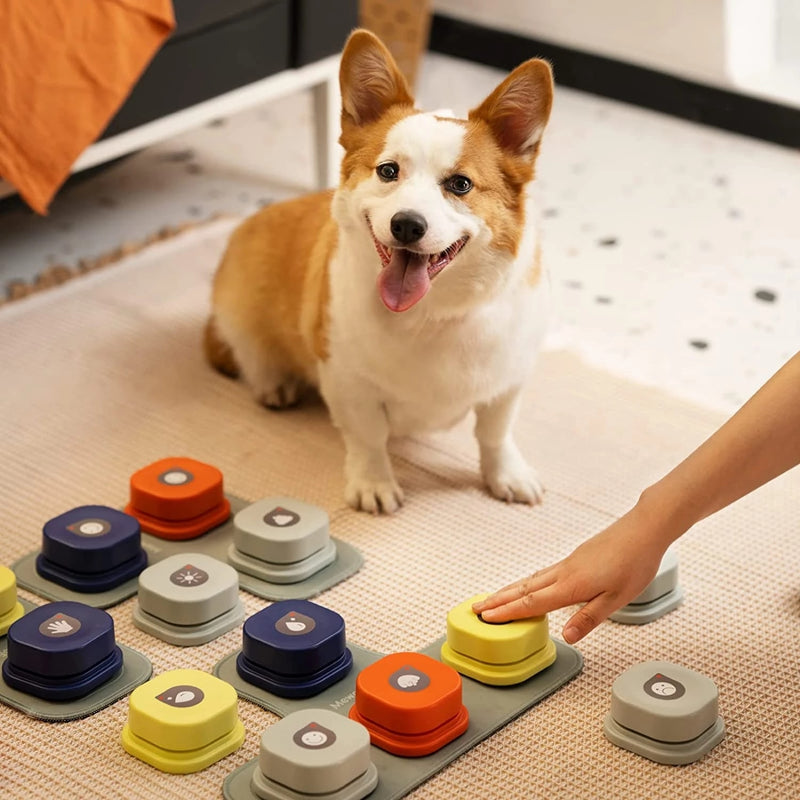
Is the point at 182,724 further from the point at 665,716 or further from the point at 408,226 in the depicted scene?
the point at 408,226

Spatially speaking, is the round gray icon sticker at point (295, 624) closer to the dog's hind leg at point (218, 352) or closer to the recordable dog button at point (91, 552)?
the recordable dog button at point (91, 552)

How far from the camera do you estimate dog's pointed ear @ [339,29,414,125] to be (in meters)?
1.64

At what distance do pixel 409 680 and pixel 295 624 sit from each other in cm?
16

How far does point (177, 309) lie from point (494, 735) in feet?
4.00

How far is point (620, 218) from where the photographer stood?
2840 mm

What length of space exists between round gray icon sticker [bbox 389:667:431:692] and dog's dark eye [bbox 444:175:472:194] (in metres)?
0.57

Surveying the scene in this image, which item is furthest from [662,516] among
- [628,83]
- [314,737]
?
[628,83]

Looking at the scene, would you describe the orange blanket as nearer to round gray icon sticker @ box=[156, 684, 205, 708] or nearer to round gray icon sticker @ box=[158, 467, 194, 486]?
round gray icon sticker @ box=[158, 467, 194, 486]

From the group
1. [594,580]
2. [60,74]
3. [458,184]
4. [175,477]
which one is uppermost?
[458,184]

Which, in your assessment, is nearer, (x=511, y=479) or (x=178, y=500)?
(x=178, y=500)

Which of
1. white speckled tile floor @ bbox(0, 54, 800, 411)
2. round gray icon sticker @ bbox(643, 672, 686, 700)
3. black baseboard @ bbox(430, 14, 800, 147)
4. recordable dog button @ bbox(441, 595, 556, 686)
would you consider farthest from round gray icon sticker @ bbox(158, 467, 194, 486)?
black baseboard @ bbox(430, 14, 800, 147)

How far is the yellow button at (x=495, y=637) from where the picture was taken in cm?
145

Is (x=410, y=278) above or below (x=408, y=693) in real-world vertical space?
above

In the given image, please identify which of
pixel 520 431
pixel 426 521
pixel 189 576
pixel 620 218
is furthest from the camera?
pixel 620 218
